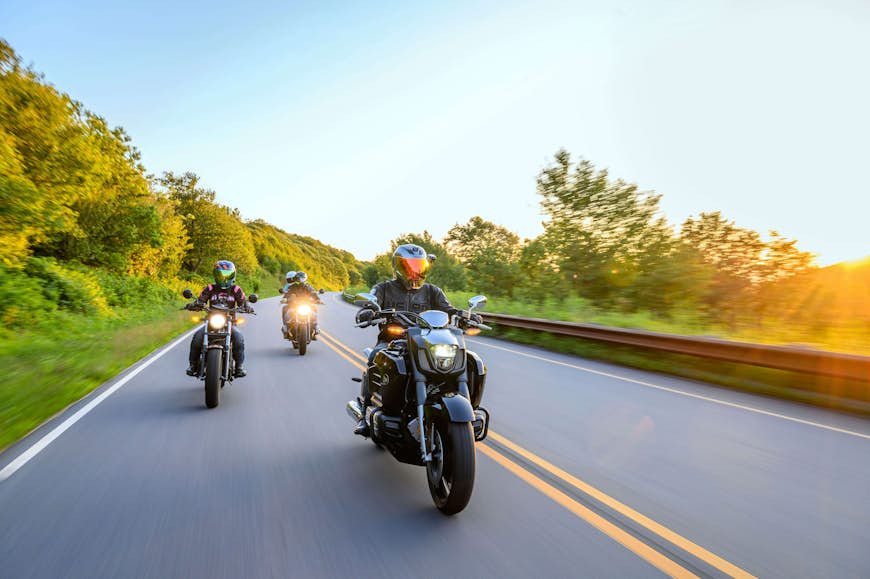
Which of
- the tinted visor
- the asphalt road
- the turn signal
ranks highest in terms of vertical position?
the tinted visor

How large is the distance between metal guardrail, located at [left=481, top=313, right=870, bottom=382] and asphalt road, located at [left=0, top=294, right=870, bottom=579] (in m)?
0.67

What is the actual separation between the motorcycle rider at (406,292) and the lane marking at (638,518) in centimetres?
141

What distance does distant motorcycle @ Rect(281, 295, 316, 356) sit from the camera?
39.5 feet

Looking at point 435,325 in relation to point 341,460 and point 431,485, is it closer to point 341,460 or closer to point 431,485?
point 431,485

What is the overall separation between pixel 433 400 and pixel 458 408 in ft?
0.91

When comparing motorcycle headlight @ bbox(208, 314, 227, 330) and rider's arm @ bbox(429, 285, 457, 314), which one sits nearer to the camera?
rider's arm @ bbox(429, 285, 457, 314)

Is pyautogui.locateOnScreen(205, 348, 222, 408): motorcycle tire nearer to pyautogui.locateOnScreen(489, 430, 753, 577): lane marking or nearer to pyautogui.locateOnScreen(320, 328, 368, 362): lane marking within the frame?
pyautogui.locateOnScreen(320, 328, 368, 362): lane marking

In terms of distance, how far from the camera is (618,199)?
2155cm

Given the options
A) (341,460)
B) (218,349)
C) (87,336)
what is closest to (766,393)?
(341,460)

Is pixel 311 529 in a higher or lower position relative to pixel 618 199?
lower

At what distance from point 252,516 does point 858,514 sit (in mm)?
4312

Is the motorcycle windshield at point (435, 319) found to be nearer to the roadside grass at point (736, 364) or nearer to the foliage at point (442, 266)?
the roadside grass at point (736, 364)

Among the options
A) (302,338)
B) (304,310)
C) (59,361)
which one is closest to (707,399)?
(302,338)

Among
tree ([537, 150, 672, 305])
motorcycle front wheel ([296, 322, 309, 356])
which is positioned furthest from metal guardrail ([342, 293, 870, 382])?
tree ([537, 150, 672, 305])
